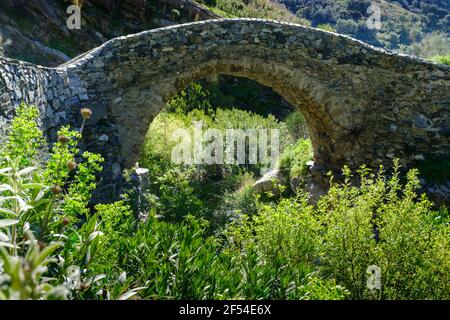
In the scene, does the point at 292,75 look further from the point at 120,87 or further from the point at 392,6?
the point at 392,6

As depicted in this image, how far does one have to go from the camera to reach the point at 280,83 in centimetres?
838

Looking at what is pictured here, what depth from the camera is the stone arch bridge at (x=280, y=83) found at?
24.5 feet

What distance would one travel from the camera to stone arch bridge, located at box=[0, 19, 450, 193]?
24.5 ft

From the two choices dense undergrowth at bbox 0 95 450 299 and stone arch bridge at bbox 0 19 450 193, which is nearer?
dense undergrowth at bbox 0 95 450 299

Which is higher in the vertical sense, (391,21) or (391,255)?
(391,21)

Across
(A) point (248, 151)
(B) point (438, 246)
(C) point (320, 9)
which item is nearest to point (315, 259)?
(B) point (438, 246)

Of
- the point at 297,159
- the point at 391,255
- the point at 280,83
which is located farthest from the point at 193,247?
the point at 297,159

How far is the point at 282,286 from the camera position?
3246mm

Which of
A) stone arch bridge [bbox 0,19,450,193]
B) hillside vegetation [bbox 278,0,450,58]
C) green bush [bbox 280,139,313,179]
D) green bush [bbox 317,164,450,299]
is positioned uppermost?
hillside vegetation [bbox 278,0,450,58]

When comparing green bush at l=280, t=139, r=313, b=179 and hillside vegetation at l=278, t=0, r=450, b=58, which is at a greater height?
hillside vegetation at l=278, t=0, r=450, b=58

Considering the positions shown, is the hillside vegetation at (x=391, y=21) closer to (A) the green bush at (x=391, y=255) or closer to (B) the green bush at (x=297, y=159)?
(B) the green bush at (x=297, y=159)

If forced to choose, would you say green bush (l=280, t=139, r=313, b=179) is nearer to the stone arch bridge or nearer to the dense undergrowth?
the stone arch bridge

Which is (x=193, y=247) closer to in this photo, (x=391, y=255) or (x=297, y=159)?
(x=391, y=255)

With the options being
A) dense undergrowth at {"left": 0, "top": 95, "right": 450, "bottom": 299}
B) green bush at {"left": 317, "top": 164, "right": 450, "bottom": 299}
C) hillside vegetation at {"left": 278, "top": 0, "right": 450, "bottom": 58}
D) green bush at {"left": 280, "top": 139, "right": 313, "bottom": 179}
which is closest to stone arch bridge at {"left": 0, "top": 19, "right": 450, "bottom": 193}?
green bush at {"left": 280, "top": 139, "right": 313, "bottom": 179}
